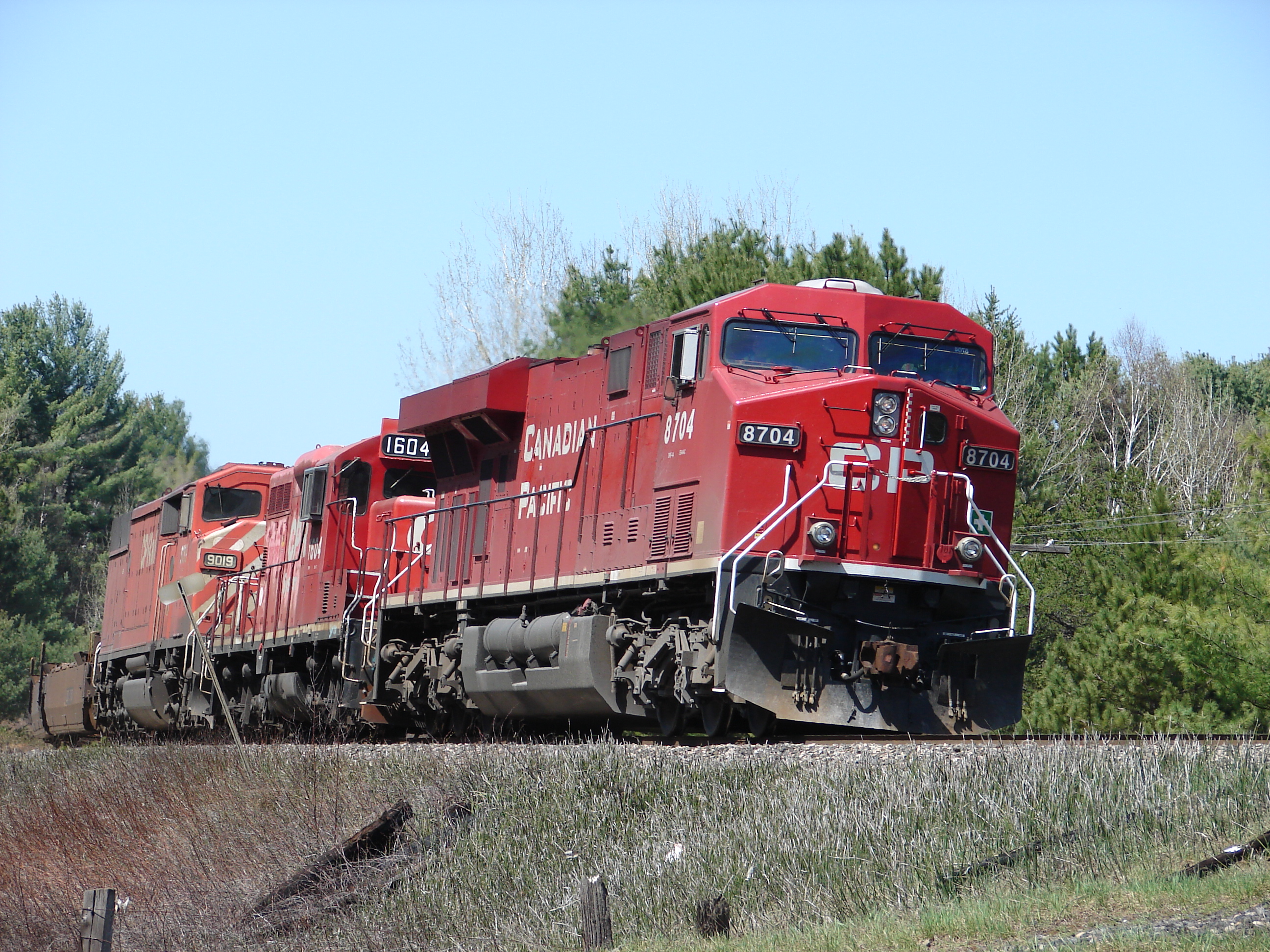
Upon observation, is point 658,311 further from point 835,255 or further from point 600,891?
point 600,891

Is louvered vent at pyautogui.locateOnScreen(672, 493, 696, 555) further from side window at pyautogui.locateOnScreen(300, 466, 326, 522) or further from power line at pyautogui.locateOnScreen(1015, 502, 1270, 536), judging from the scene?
power line at pyautogui.locateOnScreen(1015, 502, 1270, 536)

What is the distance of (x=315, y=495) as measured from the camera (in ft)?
61.3

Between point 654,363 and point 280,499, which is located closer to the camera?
point 654,363

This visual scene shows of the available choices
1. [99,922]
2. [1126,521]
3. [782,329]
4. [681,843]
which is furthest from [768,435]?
[1126,521]

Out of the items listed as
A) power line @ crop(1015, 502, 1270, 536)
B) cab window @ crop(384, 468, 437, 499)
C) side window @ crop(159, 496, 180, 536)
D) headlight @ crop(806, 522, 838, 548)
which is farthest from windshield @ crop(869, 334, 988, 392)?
side window @ crop(159, 496, 180, 536)

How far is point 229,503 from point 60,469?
36.2 meters

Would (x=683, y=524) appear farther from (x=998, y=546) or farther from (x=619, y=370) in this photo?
(x=998, y=546)

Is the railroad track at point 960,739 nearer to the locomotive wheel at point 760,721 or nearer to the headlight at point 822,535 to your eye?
the locomotive wheel at point 760,721

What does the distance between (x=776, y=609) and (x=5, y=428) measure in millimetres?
47828

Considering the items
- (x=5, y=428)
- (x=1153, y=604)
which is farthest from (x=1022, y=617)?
(x=5, y=428)

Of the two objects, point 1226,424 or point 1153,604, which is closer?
point 1153,604

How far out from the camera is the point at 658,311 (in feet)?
93.5

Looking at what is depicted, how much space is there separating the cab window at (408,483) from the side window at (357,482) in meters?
0.23

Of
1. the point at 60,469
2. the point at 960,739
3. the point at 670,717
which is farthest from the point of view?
the point at 60,469
